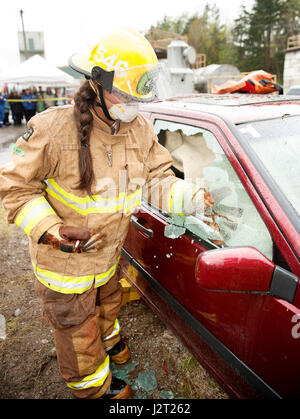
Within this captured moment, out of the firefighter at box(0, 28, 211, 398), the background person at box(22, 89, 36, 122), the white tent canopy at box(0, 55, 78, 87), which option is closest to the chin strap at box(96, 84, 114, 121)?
the firefighter at box(0, 28, 211, 398)

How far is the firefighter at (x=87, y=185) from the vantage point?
131 cm

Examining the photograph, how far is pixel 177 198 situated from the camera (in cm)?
164

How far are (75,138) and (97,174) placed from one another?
191 millimetres

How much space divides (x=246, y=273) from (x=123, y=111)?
87cm

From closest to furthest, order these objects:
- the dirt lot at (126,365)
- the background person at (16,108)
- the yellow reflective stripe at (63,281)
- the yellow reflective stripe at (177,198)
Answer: the yellow reflective stripe at (63,281), the yellow reflective stripe at (177,198), the dirt lot at (126,365), the background person at (16,108)

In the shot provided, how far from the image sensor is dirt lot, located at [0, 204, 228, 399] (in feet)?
6.25

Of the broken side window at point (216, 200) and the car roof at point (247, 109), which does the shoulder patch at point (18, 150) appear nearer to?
the broken side window at point (216, 200)

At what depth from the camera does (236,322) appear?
1.34m

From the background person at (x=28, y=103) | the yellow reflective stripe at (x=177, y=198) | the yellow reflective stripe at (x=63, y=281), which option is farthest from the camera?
the background person at (x=28, y=103)

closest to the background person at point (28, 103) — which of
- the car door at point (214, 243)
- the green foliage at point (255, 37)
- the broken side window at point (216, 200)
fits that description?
the car door at point (214, 243)

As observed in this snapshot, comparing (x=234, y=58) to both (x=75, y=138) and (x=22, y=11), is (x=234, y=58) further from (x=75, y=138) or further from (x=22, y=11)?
(x=75, y=138)

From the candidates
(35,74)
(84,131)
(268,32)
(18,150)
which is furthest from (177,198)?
(268,32)

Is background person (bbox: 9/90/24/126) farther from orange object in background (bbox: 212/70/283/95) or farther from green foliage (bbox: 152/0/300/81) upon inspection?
green foliage (bbox: 152/0/300/81)

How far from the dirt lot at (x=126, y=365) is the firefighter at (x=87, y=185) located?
13.5 inches
